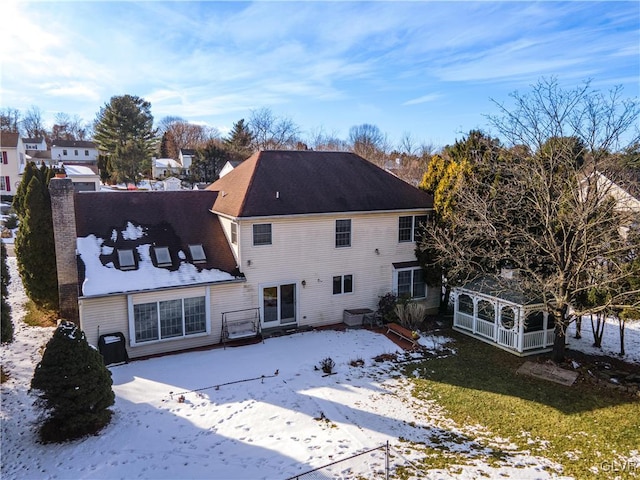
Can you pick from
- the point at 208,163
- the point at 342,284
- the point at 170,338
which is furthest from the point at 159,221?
the point at 208,163

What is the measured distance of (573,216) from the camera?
13430 mm

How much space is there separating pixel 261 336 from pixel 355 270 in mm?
4884

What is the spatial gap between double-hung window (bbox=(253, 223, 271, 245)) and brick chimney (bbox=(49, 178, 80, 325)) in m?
6.05

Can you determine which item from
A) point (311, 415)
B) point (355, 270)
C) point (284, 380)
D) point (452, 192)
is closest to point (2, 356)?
point (284, 380)

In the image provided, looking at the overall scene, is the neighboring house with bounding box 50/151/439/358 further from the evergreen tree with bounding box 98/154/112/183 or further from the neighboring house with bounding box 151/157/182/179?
the neighboring house with bounding box 151/157/182/179

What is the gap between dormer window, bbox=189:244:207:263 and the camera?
15703 millimetres

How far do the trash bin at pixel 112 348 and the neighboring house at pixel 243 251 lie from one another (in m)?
0.35

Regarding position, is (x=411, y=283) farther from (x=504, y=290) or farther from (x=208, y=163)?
(x=208, y=163)

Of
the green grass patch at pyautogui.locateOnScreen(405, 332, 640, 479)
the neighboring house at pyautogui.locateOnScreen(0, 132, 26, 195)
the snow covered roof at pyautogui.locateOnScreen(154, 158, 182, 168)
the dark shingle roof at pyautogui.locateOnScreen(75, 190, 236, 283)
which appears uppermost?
the snow covered roof at pyautogui.locateOnScreen(154, 158, 182, 168)

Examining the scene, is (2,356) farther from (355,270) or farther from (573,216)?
(573,216)

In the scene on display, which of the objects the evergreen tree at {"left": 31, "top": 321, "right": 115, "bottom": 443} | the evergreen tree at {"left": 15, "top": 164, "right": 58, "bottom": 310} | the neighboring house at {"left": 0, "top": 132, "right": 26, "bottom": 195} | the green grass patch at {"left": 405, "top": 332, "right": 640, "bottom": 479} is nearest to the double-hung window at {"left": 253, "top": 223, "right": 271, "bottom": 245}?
the green grass patch at {"left": 405, "top": 332, "right": 640, "bottom": 479}

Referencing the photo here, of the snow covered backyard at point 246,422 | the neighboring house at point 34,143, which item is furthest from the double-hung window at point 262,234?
the neighboring house at point 34,143

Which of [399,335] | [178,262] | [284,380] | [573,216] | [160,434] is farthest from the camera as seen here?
[399,335]

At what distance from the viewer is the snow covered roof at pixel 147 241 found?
14156 mm
